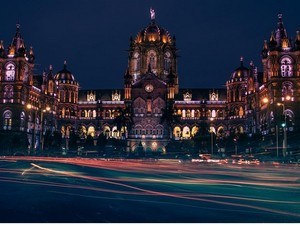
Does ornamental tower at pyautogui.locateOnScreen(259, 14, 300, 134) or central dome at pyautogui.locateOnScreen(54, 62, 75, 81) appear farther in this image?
central dome at pyautogui.locateOnScreen(54, 62, 75, 81)

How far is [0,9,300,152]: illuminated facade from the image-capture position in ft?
308

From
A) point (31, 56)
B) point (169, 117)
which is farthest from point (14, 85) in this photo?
point (169, 117)

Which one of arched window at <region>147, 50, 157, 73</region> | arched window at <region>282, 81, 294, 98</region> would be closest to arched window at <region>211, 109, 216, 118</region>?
arched window at <region>147, 50, 157, 73</region>

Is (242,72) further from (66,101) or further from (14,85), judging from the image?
(14,85)

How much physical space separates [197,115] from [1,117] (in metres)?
62.6

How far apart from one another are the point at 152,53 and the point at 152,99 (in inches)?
759

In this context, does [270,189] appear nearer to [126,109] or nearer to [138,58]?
[126,109]

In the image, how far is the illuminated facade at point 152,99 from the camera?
93.9 meters

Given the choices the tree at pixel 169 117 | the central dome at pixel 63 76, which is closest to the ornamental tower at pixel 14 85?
the central dome at pixel 63 76

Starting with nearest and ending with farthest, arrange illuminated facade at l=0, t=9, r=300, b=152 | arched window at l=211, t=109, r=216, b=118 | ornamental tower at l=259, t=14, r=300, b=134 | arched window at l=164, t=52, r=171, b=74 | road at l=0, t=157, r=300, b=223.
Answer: road at l=0, t=157, r=300, b=223, ornamental tower at l=259, t=14, r=300, b=134, illuminated facade at l=0, t=9, r=300, b=152, arched window at l=211, t=109, r=216, b=118, arched window at l=164, t=52, r=171, b=74

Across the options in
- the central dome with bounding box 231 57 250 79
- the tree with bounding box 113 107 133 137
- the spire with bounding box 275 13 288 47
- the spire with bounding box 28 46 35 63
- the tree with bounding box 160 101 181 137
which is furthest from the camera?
the central dome with bounding box 231 57 250 79

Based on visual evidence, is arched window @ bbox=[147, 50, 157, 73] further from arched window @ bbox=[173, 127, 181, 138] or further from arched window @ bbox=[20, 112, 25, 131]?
arched window @ bbox=[20, 112, 25, 131]

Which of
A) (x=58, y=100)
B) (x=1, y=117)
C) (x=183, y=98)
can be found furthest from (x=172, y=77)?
(x=1, y=117)

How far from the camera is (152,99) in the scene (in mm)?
121000
